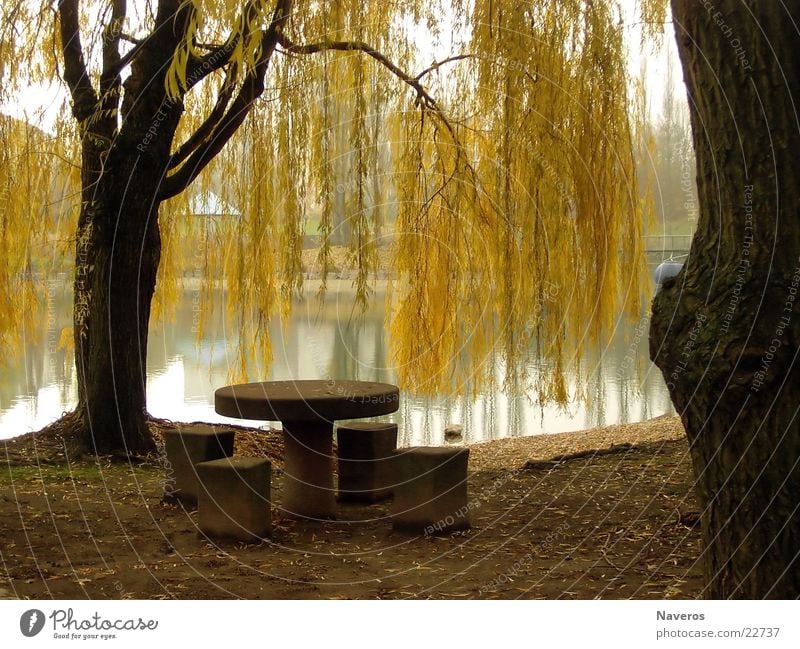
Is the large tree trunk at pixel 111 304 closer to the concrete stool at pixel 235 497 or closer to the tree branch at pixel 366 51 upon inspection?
the tree branch at pixel 366 51

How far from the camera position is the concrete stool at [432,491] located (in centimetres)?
415

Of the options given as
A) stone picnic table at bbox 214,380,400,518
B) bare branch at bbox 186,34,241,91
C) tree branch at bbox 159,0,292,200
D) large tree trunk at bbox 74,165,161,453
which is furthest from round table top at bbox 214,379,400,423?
bare branch at bbox 186,34,241,91

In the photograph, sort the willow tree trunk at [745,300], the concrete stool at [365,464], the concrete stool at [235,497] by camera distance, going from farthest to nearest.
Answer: the concrete stool at [365,464] → the concrete stool at [235,497] → the willow tree trunk at [745,300]

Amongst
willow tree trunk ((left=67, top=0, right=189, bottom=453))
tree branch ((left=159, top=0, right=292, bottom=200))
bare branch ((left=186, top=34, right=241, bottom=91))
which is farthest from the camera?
willow tree trunk ((left=67, top=0, right=189, bottom=453))

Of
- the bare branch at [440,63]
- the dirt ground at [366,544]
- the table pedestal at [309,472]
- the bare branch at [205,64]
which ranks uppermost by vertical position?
the bare branch at [440,63]

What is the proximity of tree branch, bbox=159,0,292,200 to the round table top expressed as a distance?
1982mm

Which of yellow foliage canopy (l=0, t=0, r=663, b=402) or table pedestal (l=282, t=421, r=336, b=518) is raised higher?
yellow foliage canopy (l=0, t=0, r=663, b=402)

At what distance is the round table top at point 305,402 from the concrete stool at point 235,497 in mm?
245

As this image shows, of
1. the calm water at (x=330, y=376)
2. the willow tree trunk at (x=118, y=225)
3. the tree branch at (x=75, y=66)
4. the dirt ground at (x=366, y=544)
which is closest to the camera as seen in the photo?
the dirt ground at (x=366, y=544)

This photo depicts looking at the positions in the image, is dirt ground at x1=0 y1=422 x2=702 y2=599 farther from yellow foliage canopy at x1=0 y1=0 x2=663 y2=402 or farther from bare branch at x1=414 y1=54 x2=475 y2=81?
bare branch at x1=414 y1=54 x2=475 y2=81

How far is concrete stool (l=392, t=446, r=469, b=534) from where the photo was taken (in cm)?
415

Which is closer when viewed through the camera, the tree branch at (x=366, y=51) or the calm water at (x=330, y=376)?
the tree branch at (x=366, y=51)

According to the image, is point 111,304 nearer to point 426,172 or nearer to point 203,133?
point 203,133

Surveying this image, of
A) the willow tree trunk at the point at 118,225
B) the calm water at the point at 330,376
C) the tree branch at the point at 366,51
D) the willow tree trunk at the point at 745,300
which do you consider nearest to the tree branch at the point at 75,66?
the willow tree trunk at the point at 118,225
